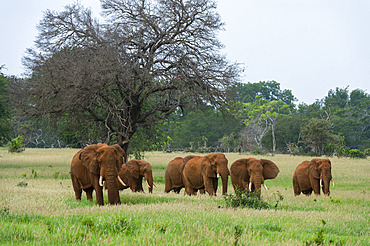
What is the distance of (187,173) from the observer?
1588cm

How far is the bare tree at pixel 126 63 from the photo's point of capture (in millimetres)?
22766

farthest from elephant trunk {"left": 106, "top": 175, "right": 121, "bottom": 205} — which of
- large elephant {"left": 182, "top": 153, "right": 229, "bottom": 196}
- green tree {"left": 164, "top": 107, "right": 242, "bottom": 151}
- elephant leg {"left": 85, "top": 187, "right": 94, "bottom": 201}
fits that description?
green tree {"left": 164, "top": 107, "right": 242, "bottom": 151}

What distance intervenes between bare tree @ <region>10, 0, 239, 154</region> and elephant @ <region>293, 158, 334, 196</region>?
8.79 m

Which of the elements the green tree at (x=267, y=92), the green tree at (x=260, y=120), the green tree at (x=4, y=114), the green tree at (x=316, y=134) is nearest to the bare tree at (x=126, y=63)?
the green tree at (x=4, y=114)

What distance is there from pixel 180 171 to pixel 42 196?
6.40 meters

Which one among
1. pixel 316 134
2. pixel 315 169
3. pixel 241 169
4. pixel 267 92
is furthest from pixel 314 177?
pixel 267 92

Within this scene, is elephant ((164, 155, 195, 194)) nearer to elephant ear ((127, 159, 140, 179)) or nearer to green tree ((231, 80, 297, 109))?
elephant ear ((127, 159, 140, 179))

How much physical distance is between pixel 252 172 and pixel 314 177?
10.7ft

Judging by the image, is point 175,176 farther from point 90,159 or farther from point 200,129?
point 200,129

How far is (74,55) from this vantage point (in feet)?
78.5

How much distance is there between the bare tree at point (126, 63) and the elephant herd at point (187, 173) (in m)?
7.46

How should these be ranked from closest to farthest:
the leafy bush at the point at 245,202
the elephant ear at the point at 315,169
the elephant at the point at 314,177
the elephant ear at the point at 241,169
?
the leafy bush at the point at 245,202
the elephant ear at the point at 241,169
the elephant at the point at 314,177
the elephant ear at the point at 315,169

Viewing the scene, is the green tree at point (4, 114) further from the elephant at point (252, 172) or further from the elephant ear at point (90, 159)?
the elephant at point (252, 172)

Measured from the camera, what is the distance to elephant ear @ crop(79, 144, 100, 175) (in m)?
11.0
